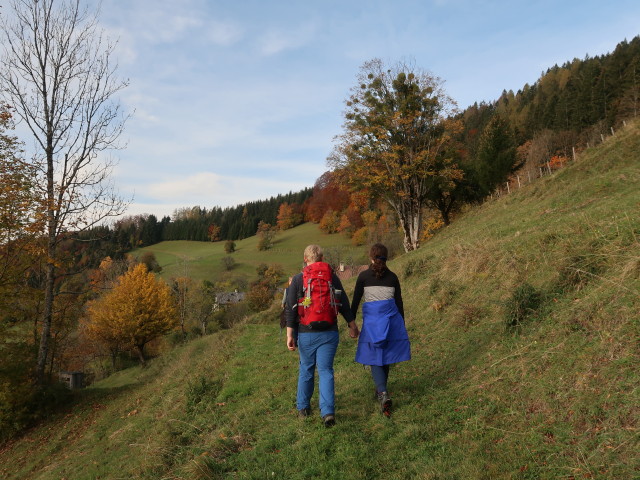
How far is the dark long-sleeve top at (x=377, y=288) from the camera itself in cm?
490

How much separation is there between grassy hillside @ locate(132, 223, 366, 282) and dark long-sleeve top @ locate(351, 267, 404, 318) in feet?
160

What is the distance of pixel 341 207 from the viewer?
90000 millimetres

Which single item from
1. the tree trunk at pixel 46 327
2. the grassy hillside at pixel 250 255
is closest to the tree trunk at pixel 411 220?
the tree trunk at pixel 46 327

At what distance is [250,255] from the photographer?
Answer: 80.2m

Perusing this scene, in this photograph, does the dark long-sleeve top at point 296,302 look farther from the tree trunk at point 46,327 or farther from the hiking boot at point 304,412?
the tree trunk at point 46,327

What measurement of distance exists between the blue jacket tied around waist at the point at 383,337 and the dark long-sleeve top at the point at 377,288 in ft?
0.28

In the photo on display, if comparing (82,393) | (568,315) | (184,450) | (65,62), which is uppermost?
(65,62)

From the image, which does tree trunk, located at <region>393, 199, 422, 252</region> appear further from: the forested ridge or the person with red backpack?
the person with red backpack

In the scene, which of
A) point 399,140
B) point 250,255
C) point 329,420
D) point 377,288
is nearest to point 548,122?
point 399,140

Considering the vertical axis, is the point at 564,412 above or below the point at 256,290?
above

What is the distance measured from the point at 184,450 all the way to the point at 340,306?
117 inches

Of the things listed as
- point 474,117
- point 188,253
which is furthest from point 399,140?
point 188,253

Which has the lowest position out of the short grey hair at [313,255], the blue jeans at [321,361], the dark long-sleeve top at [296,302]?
the blue jeans at [321,361]

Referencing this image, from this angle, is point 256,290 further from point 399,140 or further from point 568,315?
point 568,315
